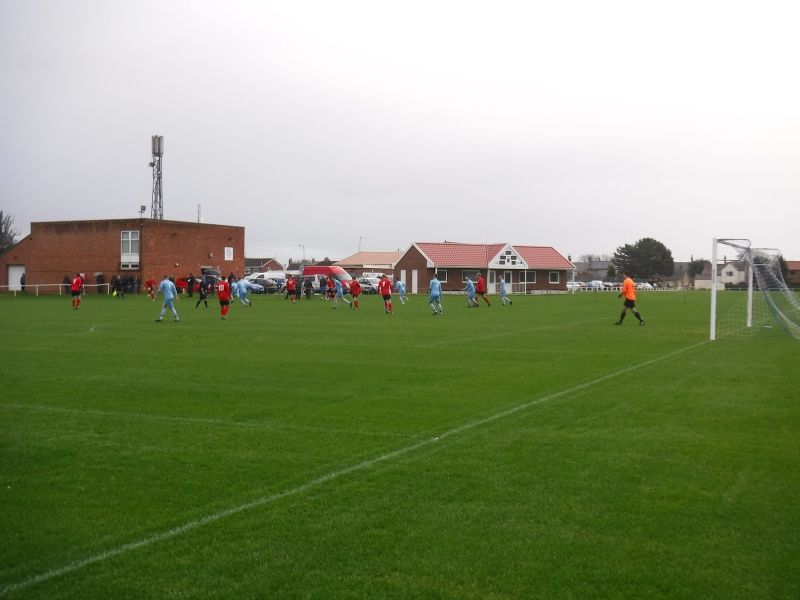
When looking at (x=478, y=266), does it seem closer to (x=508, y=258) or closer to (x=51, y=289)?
(x=508, y=258)

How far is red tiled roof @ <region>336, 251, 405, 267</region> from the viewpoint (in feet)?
424

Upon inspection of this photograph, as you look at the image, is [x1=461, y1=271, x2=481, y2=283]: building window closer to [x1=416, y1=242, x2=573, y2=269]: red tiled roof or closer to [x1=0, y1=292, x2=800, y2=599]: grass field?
[x1=416, y1=242, x2=573, y2=269]: red tiled roof

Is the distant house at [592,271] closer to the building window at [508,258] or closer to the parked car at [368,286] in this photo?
the building window at [508,258]

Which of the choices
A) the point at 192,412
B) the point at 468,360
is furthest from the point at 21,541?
the point at 468,360

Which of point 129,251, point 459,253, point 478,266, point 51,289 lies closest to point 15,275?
Result: point 51,289

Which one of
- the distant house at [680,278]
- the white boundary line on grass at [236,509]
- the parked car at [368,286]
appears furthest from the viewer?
the distant house at [680,278]

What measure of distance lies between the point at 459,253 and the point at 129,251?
34197mm

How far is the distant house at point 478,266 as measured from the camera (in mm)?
83000

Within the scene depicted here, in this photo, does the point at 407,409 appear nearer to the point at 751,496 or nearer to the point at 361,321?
the point at 751,496

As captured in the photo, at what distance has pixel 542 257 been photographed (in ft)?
295

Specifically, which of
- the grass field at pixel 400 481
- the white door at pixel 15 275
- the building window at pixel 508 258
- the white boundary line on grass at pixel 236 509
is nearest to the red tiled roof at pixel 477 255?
the building window at pixel 508 258

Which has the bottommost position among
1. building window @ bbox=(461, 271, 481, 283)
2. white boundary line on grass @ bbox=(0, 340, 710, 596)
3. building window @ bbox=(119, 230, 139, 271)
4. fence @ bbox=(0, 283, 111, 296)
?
white boundary line on grass @ bbox=(0, 340, 710, 596)

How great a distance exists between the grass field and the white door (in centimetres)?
5885

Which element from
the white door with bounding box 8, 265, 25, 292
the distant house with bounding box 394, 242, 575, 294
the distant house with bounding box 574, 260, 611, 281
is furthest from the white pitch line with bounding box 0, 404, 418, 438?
the distant house with bounding box 574, 260, 611, 281
